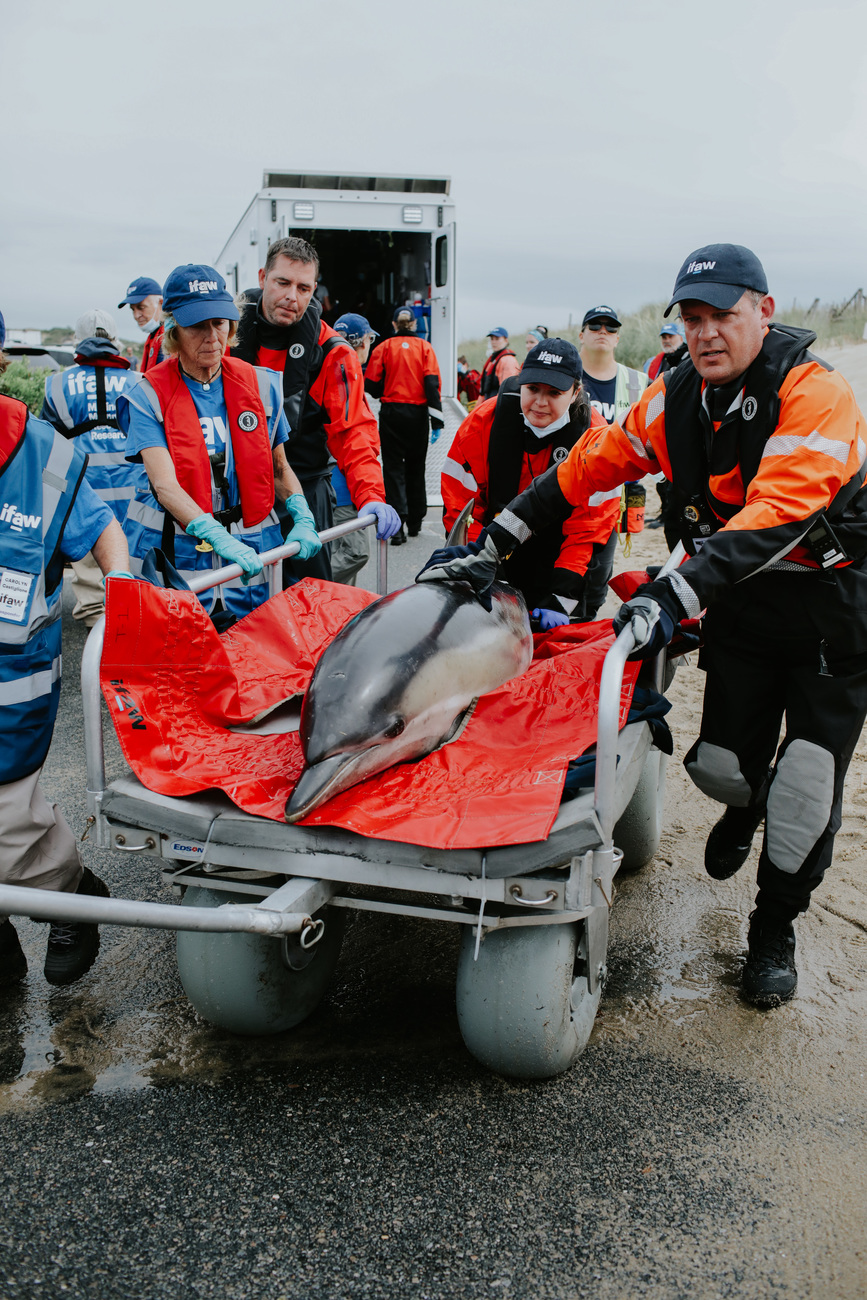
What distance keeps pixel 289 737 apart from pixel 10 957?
42.5 inches

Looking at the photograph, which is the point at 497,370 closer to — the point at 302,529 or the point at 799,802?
the point at 302,529

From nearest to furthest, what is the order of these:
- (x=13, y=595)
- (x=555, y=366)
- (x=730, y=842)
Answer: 1. (x=13, y=595)
2. (x=730, y=842)
3. (x=555, y=366)

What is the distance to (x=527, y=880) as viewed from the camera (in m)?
2.03

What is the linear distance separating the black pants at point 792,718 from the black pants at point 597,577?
111cm

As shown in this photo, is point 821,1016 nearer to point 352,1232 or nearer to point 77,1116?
point 352,1232

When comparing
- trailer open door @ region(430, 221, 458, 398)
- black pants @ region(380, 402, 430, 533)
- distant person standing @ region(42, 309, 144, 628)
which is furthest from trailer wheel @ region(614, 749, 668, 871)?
trailer open door @ region(430, 221, 458, 398)

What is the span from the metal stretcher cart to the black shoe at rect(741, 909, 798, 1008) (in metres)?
0.55

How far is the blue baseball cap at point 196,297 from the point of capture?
3.19m

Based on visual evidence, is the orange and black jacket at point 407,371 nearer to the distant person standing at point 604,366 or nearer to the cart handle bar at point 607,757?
the distant person standing at point 604,366

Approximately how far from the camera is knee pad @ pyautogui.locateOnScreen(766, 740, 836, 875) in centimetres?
269

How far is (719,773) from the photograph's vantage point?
9.91 feet

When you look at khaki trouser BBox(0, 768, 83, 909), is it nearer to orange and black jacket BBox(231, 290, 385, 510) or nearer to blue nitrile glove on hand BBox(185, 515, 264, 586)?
blue nitrile glove on hand BBox(185, 515, 264, 586)

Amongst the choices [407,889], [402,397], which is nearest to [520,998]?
[407,889]

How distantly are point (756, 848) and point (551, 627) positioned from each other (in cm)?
121
